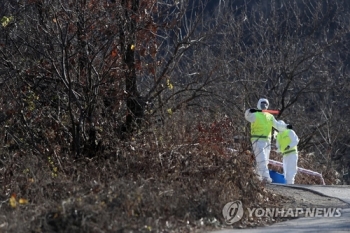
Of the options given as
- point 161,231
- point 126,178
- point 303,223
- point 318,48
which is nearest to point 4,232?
point 161,231

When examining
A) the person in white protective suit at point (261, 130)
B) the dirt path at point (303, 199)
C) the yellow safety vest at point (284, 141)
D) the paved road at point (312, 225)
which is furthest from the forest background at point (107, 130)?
the yellow safety vest at point (284, 141)

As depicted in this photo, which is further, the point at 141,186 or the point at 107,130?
the point at 107,130

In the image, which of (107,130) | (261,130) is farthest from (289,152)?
(107,130)

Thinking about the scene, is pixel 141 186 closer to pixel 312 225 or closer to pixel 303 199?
pixel 312 225

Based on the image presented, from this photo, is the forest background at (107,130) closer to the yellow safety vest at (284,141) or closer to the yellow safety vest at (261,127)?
the yellow safety vest at (261,127)

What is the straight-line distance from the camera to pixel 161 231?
9.63 m

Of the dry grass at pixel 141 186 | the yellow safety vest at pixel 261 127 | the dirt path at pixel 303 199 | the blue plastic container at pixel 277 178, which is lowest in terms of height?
the blue plastic container at pixel 277 178

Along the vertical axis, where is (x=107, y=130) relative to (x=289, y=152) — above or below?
above

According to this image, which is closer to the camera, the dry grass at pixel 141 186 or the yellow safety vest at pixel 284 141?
the dry grass at pixel 141 186

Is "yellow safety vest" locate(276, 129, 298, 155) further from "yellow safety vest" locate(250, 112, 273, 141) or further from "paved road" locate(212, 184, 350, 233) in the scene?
"paved road" locate(212, 184, 350, 233)

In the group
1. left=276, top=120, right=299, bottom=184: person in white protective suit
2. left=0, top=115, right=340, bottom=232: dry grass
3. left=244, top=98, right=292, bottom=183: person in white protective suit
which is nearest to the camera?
left=0, top=115, right=340, bottom=232: dry grass

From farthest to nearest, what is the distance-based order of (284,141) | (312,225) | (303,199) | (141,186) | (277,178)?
(277,178)
(284,141)
(303,199)
(312,225)
(141,186)

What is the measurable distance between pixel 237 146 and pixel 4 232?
5.46 metres

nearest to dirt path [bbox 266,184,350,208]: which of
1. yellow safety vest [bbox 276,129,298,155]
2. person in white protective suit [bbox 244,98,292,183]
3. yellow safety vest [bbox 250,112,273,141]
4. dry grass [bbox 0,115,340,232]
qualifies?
dry grass [bbox 0,115,340,232]
